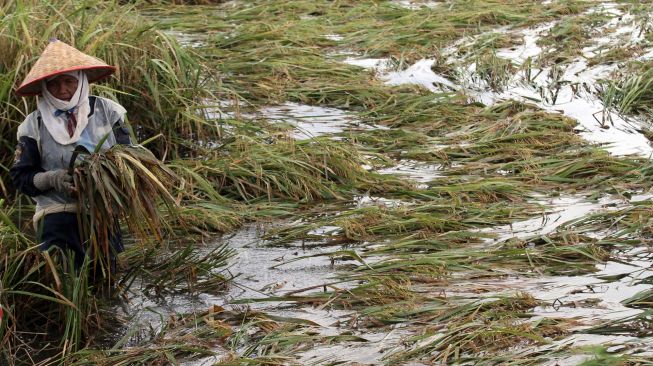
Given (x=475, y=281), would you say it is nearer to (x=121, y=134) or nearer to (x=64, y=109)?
(x=121, y=134)

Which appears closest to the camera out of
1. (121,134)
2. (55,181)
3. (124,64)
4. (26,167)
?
(55,181)

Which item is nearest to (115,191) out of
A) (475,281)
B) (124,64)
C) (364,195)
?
(475,281)

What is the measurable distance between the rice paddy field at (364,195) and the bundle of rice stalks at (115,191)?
0.03 m

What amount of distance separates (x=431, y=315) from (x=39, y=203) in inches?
62.1

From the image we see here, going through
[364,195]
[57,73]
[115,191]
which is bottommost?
[364,195]

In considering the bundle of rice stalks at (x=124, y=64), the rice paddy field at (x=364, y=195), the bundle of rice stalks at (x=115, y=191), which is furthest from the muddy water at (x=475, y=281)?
the bundle of rice stalks at (x=124, y=64)

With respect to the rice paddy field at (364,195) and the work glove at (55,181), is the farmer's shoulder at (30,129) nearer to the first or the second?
the work glove at (55,181)

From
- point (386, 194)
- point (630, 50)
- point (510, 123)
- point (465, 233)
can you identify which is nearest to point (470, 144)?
point (510, 123)

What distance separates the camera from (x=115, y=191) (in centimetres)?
463

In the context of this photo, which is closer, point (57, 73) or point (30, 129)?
point (57, 73)

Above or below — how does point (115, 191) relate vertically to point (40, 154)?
below

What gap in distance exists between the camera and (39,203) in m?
4.78

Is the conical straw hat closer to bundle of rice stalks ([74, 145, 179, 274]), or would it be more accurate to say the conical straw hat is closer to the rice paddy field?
bundle of rice stalks ([74, 145, 179, 274])

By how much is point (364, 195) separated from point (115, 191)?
1947mm
